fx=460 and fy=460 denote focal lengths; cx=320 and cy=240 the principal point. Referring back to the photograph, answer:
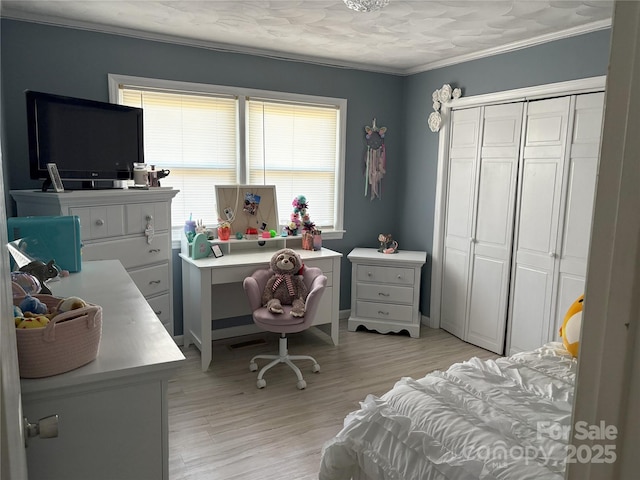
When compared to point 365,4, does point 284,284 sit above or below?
below

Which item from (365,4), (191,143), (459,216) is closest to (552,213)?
(459,216)

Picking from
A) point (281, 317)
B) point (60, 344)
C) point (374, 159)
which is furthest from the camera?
point (374, 159)

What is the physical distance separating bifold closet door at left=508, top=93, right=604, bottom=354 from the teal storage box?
3.19 metres

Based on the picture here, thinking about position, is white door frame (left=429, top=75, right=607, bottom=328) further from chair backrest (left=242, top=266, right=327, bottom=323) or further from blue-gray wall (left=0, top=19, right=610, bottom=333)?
chair backrest (left=242, top=266, right=327, bottom=323)

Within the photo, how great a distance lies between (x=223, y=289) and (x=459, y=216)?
2284mm

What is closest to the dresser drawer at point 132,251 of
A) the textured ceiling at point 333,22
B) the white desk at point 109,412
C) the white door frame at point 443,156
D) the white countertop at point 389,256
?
the textured ceiling at point 333,22

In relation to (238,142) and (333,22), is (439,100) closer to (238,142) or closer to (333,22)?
(333,22)

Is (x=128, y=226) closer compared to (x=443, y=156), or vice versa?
(x=128, y=226)

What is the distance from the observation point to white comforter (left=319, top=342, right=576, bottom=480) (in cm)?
154

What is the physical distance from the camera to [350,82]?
4.60 metres

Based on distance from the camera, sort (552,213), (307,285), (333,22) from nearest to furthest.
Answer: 1. (333,22)
2. (552,213)
3. (307,285)

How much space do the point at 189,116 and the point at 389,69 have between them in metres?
2.12

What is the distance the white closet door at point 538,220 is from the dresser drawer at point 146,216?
9.19ft

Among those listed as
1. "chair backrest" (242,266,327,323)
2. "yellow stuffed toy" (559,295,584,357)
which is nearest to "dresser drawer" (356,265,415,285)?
"chair backrest" (242,266,327,323)
